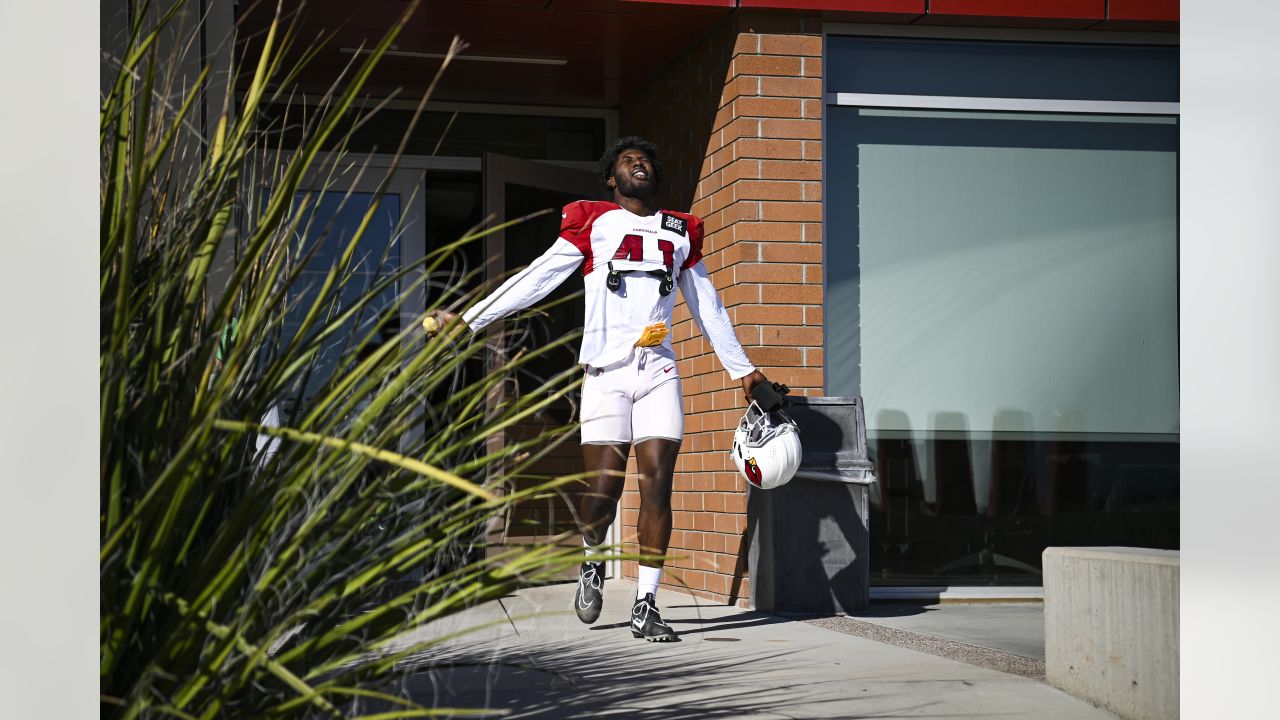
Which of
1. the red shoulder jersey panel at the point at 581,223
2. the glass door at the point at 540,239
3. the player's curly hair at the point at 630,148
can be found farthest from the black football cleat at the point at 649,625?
the glass door at the point at 540,239

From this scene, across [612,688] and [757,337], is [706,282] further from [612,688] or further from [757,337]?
[612,688]

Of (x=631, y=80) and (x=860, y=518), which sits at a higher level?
(x=631, y=80)

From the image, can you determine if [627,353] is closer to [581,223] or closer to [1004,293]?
[581,223]

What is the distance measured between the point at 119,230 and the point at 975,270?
19.6 ft

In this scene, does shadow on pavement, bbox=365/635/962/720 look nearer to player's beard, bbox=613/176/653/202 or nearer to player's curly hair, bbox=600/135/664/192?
player's beard, bbox=613/176/653/202

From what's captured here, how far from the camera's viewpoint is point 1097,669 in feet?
12.2

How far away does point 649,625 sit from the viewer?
17.1 feet

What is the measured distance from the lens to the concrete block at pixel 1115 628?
3.39m

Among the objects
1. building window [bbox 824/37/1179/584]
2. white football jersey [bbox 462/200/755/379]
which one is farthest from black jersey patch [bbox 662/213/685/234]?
building window [bbox 824/37/1179/584]

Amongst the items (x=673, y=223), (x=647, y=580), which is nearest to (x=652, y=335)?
(x=673, y=223)

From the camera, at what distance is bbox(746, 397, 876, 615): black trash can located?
6422 millimetres

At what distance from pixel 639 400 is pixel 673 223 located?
0.75 m
